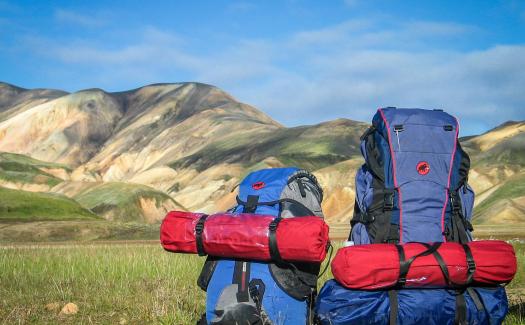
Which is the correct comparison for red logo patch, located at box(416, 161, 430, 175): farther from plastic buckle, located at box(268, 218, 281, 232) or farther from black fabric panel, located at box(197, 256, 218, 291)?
black fabric panel, located at box(197, 256, 218, 291)

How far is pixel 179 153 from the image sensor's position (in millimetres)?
143750

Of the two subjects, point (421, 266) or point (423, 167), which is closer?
point (421, 266)

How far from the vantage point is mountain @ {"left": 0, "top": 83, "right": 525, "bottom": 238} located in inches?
2539

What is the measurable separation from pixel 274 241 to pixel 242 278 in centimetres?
50

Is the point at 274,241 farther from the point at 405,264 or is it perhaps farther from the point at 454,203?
the point at 454,203

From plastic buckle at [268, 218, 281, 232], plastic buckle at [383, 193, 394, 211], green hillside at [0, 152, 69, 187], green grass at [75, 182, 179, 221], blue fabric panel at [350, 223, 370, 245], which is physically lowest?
green grass at [75, 182, 179, 221]

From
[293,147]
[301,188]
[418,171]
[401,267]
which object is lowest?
[401,267]

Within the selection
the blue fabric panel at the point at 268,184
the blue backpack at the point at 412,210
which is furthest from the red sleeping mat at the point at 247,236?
the blue backpack at the point at 412,210

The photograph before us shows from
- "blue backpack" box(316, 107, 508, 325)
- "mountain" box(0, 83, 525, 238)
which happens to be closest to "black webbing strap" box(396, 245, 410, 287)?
"blue backpack" box(316, 107, 508, 325)

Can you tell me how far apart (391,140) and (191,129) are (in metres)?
152

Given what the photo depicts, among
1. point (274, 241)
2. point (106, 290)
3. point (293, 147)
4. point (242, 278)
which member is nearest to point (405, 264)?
point (274, 241)

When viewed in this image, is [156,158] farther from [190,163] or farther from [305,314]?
[305,314]

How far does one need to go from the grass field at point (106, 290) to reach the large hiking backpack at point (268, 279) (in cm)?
72

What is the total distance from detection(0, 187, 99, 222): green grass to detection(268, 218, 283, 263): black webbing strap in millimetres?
38106
